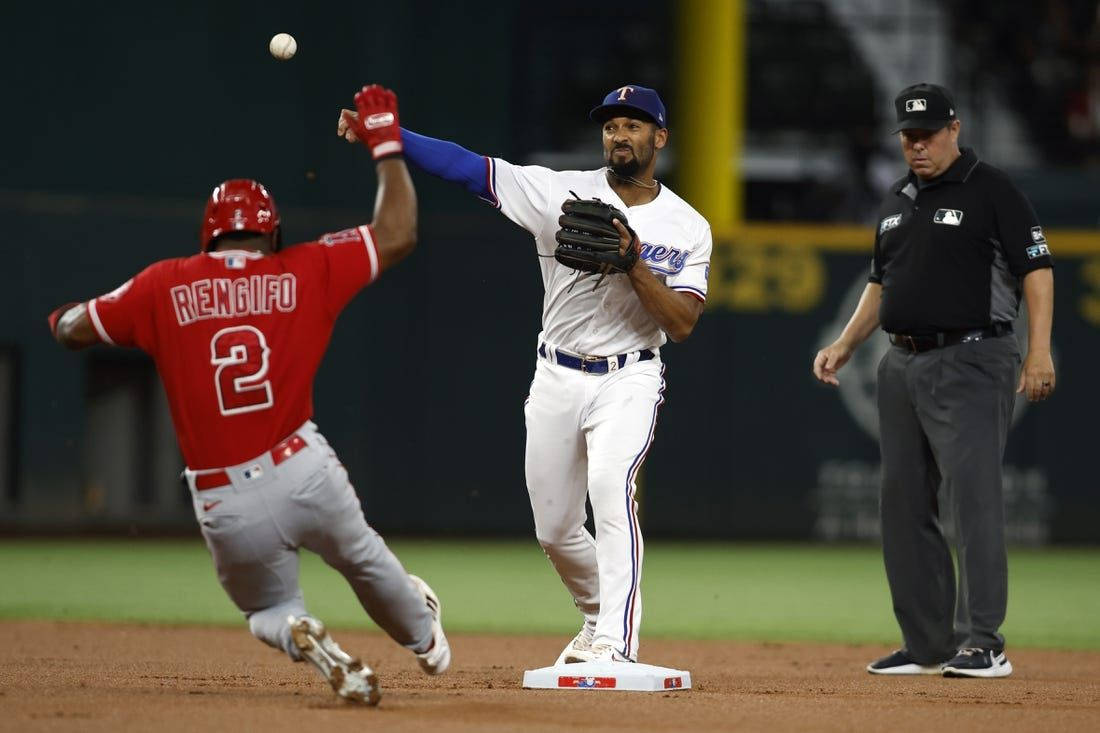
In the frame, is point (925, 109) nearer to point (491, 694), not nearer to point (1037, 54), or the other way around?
point (491, 694)

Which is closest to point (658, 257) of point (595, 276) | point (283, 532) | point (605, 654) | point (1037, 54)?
point (595, 276)

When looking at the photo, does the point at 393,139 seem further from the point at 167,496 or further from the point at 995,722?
the point at 167,496

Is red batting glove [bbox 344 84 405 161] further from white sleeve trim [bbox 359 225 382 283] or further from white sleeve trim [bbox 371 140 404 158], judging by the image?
Answer: white sleeve trim [bbox 359 225 382 283]

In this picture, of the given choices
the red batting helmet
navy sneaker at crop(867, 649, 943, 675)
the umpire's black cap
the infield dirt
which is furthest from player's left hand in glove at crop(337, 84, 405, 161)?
navy sneaker at crop(867, 649, 943, 675)

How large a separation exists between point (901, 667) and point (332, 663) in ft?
8.20

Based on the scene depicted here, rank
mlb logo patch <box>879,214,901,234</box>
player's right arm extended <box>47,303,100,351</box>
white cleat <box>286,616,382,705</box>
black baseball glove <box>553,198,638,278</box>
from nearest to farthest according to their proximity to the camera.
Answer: white cleat <box>286,616,382,705</box>
player's right arm extended <box>47,303,100,351</box>
black baseball glove <box>553,198,638,278</box>
mlb logo patch <box>879,214,901,234</box>

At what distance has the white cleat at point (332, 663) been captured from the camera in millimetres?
4277

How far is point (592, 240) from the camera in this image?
5.02m

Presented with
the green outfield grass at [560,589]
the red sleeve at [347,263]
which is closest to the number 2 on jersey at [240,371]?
the red sleeve at [347,263]

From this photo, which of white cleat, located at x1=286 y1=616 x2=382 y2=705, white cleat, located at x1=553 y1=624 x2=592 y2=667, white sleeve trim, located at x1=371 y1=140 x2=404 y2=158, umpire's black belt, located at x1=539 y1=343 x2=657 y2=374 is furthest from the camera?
umpire's black belt, located at x1=539 y1=343 x2=657 y2=374

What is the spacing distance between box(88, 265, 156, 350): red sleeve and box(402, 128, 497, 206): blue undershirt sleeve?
1.16 metres

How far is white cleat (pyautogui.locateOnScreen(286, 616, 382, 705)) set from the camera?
428cm

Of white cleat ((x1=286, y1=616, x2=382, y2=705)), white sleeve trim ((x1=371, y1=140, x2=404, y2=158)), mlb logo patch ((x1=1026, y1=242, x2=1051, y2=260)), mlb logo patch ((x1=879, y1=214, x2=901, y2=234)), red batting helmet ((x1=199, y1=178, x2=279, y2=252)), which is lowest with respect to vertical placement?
white cleat ((x1=286, y1=616, x2=382, y2=705))

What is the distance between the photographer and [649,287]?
5.08 m
